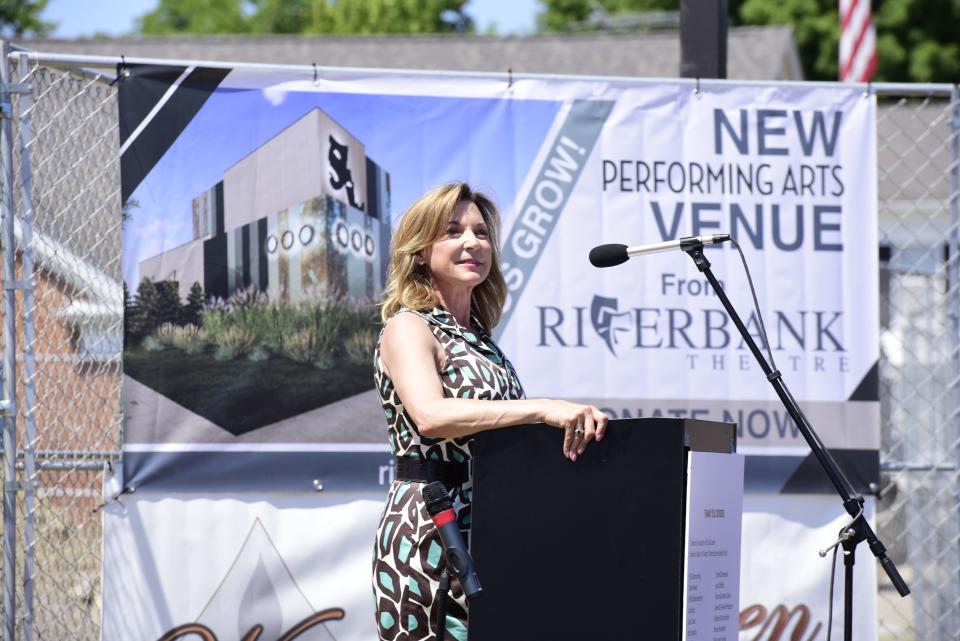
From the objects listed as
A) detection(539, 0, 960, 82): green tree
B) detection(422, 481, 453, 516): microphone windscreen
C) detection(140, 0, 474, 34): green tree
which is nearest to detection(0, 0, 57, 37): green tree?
detection(140, 0, 474, 34): green tree

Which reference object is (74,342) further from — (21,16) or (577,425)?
(21,16)

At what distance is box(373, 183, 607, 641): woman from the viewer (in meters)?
2.59

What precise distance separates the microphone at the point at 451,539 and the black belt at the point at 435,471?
0.96ft

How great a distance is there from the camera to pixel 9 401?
3963 millimetres

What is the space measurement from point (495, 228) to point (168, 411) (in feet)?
6.24

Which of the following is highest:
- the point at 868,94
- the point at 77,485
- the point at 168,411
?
the point at 868,94

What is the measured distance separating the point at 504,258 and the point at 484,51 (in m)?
11.1

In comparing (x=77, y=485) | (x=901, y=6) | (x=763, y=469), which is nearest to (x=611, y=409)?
(x=763, y=469)

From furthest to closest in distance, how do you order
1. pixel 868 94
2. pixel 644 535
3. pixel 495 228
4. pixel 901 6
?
pixel 901 6, pixel 868 94, pixel 495 228, pixel 644 535

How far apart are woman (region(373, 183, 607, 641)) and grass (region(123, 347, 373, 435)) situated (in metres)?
1.53

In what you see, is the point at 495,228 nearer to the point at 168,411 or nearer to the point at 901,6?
the point at 168,411

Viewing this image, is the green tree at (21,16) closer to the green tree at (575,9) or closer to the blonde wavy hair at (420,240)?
the green tree at (575,9)

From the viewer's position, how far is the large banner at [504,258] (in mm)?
4395

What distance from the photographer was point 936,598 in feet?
15.4
